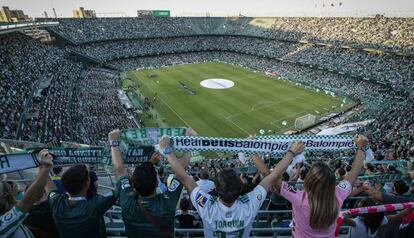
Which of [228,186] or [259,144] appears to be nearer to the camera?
[228,186]

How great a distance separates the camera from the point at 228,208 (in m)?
3.34

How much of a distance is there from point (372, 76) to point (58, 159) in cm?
5010

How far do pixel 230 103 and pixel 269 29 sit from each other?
42807 millimetres

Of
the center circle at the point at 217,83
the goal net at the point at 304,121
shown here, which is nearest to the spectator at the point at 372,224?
the goal net at the point at 304,121

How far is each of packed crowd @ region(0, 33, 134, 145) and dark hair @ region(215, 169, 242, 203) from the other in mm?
22598

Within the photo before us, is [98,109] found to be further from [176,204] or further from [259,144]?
[176,204]

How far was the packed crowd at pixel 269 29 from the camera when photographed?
5100 cm

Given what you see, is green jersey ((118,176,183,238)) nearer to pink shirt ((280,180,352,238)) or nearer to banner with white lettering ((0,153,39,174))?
pink shirt ((280,180,352,238))

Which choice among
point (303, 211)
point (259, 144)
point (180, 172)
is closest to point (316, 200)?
point (303, 211)

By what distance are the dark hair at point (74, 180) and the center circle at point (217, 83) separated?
152ft

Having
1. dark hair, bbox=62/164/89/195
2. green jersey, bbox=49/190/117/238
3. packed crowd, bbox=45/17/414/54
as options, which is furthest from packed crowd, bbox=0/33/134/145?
packed crowd, bbox=45/17/414/54

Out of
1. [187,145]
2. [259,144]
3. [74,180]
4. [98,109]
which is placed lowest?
[98,109]

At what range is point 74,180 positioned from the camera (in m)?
3.72

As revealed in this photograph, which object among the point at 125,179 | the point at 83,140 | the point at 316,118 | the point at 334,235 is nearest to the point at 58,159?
the point at 125,179
